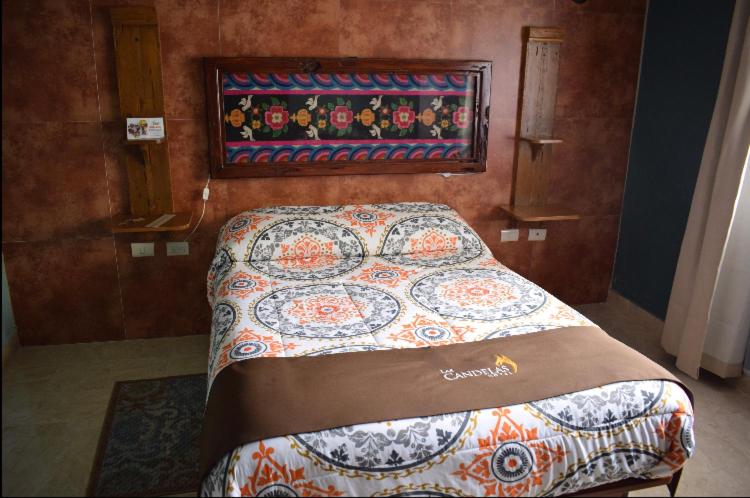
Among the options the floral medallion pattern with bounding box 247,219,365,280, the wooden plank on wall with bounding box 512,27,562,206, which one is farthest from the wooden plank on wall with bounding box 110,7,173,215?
the wooden plank on wall with bounding box 512,27,562,206

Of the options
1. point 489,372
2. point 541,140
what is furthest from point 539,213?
point 489,372

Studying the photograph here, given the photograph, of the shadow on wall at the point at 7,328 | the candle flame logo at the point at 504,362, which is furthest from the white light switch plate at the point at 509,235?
the shadow on wall at the point at 7,328

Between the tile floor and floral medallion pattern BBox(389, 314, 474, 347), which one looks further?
floral medallion pattern BBox(389, 314, 474, 347)

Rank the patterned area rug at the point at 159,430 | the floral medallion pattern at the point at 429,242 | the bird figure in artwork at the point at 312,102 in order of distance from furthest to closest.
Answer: the bird figure in artwork at the point at 312,102 → the floral medallion pattern at the point at 429,242 → the patterned area rug at the point at 159,430

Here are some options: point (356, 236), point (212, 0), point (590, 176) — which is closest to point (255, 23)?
point (212, 0)

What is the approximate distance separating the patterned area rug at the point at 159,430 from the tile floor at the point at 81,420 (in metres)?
0.16

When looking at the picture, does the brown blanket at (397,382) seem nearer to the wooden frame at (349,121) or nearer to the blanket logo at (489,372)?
the blanket logo at (489,372)

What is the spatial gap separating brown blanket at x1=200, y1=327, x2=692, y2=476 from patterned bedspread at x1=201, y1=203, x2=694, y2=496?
4 centimetres

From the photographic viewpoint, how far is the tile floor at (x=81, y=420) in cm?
81

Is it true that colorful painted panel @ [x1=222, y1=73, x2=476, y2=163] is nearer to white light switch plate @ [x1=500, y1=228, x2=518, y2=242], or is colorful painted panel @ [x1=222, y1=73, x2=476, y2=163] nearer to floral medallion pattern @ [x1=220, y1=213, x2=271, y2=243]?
floral medallion pattern @ [x1=220, y1=213, x2=271, y2=243]

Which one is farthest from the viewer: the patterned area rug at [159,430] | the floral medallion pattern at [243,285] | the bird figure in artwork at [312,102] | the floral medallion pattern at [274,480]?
the bird figure in artwork at [312,102]

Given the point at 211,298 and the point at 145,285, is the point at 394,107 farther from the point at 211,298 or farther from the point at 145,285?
the point at 145,285

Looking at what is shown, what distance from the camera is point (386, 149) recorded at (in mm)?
3348

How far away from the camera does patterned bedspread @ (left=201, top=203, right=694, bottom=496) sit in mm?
1583
